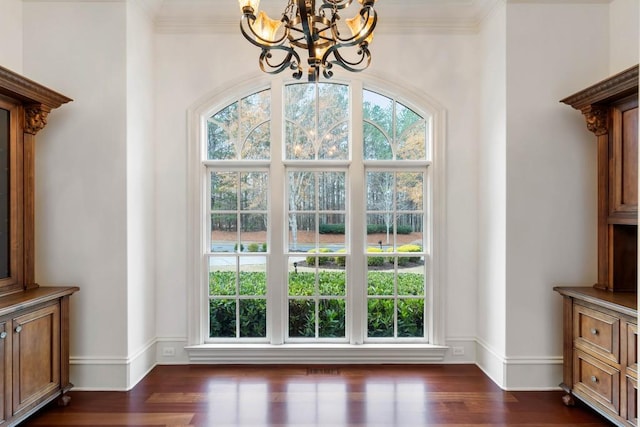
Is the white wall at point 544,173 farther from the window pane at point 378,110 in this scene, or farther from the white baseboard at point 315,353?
the window pane at point 378,110

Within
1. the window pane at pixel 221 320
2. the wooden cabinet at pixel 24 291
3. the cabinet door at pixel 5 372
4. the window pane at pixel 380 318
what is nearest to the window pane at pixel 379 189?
the window pane at pixel 380 318

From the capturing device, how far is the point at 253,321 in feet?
13.5

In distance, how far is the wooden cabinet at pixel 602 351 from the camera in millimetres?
2594

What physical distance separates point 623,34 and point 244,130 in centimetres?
338

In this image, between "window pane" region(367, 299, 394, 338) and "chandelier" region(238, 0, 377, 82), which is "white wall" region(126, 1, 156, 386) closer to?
"chandelier" region(238, 0, 377, 82)

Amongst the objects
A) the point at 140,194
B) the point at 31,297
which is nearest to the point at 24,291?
the point at 31,297

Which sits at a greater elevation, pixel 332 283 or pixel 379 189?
pixel 379 189

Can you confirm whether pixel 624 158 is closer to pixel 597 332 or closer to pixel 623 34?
pixel 623 34

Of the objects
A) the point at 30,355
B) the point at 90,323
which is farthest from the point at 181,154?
the point at 30,355

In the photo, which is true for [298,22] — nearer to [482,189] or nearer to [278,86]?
[278,86]

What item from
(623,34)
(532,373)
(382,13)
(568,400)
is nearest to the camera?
(568,400)

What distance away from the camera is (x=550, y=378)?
135 inches

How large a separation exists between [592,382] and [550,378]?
1.72ft

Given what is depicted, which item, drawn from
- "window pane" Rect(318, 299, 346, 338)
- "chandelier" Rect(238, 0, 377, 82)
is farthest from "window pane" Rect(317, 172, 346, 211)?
"chandelier" Rect(238, 0, 377, 82)
